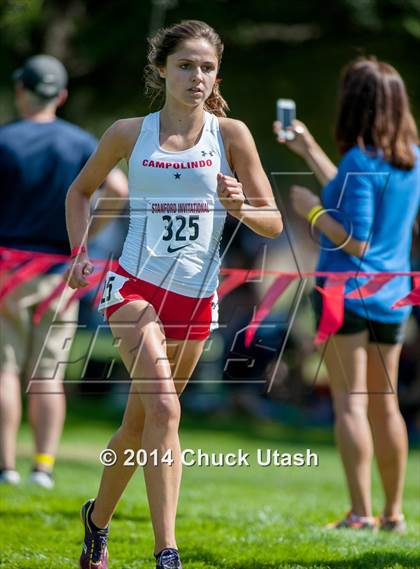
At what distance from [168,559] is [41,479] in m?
3.22

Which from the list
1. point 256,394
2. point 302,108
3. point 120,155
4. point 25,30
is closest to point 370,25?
point 302,108

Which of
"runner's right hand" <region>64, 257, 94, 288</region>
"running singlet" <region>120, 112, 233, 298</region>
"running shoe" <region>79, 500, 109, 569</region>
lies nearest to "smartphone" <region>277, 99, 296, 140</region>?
"running singlet" <region>120, 112, 233, 298</region>

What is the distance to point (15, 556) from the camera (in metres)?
4.86

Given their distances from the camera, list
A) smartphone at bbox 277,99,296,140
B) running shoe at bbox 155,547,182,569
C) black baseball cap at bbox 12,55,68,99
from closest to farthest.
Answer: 1. running shoe at bbox 155,547,182,569
2. smartphone at bbox 277,99,296,140
3. black baseball cap at bbox 12,55,68,99

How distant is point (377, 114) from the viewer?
5.77 m

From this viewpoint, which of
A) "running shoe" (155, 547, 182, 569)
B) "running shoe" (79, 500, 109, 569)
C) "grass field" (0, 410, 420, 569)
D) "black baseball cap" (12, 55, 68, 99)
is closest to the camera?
"running shoe" (155, 547, 182, 569)

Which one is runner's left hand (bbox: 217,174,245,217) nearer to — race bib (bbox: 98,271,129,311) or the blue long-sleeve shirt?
race bib (bbox: 98,271,129,311)

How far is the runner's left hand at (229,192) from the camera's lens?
415cm

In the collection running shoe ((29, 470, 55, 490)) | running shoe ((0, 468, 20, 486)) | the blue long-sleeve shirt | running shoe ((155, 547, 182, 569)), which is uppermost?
the blue long-sleeve shirt

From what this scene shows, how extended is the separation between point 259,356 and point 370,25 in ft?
13.7

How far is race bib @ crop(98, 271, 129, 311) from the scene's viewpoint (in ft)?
14.3

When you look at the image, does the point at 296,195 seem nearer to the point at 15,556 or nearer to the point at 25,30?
the point at 15,556

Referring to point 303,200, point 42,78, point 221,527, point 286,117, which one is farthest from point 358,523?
point 42,78

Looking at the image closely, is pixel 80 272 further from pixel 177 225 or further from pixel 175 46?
pixel 175 46
